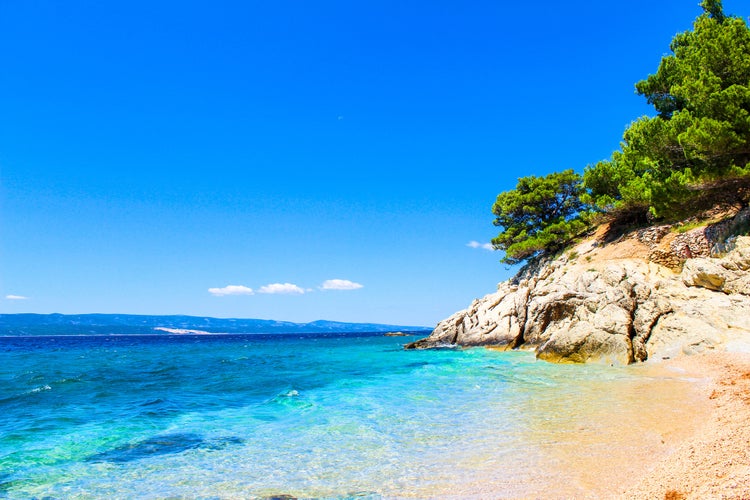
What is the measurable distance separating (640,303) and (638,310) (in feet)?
1.87

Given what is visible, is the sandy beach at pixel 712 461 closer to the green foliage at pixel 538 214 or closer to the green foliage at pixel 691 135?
the green foliage at pixel 691 135

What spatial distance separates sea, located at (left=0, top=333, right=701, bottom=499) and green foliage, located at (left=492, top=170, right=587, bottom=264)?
25565 millimetres

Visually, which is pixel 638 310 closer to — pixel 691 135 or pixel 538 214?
pixel 691 135

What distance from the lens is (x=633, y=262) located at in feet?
91.0

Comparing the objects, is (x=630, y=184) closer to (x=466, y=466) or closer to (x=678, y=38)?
(x=678, y=38)

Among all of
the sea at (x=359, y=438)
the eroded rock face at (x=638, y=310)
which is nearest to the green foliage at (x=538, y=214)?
the eroded rock face at (x=638, y=310)

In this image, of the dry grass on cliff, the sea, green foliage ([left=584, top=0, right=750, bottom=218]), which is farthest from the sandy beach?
the dry grass on cliff

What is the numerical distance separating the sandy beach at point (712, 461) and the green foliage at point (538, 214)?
3338cm

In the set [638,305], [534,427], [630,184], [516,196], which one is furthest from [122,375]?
[516,196]

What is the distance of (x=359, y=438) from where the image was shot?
36.0 ft

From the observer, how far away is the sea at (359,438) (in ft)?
25.6

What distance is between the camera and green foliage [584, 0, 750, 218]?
800 inches

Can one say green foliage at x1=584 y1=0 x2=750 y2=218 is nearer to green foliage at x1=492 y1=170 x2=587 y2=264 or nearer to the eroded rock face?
the eroded rock face

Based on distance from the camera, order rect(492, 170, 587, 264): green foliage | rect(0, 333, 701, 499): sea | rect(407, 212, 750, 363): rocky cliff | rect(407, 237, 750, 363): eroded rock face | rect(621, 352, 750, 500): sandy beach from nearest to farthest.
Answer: rect(621, 352, 750, 500): sandy beach, rect(0, 333, 701, 499): sea, rect(407, 237, 750, 363): eroded rock face, rect(407, 212, 750, 363): rocky cliff, rect(492, 170, 587, 264): green foliage
